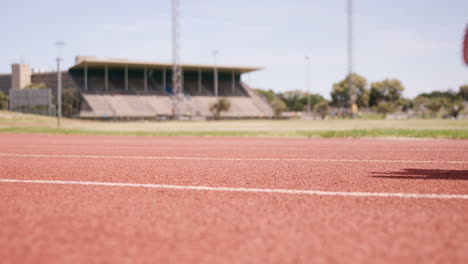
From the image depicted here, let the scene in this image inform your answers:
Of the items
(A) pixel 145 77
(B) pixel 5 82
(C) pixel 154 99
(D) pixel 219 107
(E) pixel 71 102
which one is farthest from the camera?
(B) pixel 5 82

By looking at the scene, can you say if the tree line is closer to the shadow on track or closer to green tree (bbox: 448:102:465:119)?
green tree (bbox: 448:102:465:119)

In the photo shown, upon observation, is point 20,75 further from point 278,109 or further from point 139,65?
point 278,109

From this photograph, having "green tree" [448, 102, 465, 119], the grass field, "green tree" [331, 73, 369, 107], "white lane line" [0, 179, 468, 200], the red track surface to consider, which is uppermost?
"green tree" [331, 73, 369, 107]

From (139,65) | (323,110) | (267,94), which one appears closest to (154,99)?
(139,65)

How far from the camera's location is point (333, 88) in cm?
11838

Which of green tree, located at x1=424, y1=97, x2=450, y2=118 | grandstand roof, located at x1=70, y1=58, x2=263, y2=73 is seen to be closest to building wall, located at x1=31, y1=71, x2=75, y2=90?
grandstand roof, located at x1=70, y1=58, x2=263, y2=73

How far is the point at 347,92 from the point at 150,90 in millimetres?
60536

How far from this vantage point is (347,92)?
114750 millimetres

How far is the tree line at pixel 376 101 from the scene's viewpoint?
3253 inches

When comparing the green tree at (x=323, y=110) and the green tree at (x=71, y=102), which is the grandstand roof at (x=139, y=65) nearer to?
the green tree at (x=71, y=102)

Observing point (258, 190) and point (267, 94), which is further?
point (267, 94)

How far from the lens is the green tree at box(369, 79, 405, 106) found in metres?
116

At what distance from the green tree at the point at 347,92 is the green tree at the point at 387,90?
2316 millimetres

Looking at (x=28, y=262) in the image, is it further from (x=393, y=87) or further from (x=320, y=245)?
(x=393, y=87)
